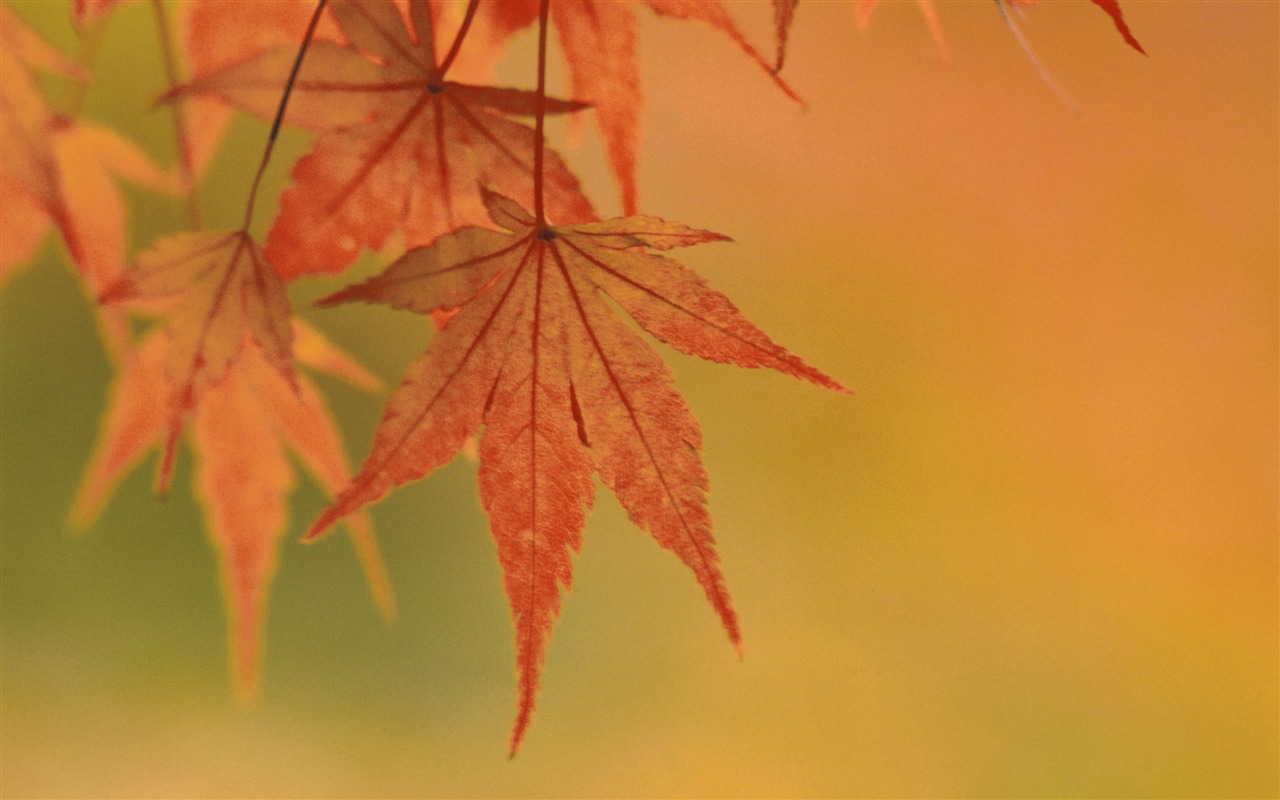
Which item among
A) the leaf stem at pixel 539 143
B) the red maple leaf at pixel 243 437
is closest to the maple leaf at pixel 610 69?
the leaf stem at pixel 539 143

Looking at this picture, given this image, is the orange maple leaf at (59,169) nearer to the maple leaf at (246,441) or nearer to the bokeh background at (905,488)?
the maple leaf at (246,441)

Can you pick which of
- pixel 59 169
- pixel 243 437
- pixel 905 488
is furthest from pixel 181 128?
pixel 905 488

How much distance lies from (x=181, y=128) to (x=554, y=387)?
0.72 ft

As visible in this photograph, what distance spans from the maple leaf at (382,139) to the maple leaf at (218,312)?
0.4 inches

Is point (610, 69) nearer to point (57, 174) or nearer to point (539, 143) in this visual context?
point (539, 143)

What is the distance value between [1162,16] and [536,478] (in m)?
0.79

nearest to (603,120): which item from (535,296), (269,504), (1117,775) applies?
(535,296)

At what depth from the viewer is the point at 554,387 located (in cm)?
23

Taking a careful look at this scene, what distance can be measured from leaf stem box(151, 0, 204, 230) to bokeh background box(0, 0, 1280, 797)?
0.36 meters

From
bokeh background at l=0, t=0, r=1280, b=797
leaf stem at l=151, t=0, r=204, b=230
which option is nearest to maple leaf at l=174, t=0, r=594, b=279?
leaf stem at l=151, t=0, r=204, b=230

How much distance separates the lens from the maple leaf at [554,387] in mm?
209

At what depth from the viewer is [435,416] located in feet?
0.69

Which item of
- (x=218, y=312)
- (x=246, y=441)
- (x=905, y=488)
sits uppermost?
(x=218, y=312)

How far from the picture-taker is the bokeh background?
2.32 feet
